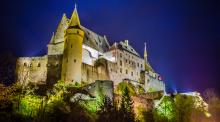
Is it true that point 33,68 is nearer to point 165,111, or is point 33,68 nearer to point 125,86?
point 125,86

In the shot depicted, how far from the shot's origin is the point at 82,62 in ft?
246

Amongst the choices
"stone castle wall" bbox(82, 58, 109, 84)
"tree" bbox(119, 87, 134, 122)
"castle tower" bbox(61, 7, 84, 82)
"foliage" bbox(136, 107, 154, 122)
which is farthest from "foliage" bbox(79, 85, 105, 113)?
"stone castle wall" bbox(82, 58, 109, 84)

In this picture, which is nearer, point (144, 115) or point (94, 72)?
point (144, 115)

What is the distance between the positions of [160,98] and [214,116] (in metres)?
14.0

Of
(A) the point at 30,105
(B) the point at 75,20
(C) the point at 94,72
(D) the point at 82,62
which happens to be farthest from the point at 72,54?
(A) the point at 30,105

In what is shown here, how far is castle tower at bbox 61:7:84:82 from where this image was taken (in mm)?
69219

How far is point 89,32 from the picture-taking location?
3408 inches

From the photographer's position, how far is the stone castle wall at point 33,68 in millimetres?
71812

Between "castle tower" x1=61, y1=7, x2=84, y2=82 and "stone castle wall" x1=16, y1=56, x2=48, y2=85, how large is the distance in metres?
4.46

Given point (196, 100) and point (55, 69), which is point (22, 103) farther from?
point (196, 100)

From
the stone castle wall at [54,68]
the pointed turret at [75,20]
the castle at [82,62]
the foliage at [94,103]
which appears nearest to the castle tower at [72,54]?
the castle at [82,62]

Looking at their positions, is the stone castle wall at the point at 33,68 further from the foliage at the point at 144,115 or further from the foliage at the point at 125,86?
the foliage at the point at 144,115

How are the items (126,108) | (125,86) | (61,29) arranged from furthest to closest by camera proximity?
(61,29)
(125,86)
(126,108)

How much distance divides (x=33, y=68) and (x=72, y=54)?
25.4 ft
